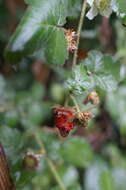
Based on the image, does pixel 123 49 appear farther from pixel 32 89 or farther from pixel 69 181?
pixel 69 181

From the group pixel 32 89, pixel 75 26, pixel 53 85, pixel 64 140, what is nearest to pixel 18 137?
pixel 64 140

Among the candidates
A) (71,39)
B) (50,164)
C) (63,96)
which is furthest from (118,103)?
(71,39)

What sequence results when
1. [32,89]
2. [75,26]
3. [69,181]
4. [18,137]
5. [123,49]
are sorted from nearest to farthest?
[75,26], [18,137], [69,181], [123,49], [32,89]

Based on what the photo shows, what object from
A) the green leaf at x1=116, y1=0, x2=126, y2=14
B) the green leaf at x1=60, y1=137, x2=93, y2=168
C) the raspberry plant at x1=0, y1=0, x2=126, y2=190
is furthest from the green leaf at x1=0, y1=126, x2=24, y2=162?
the green leaf at x1=116, y1=0, x2=126, y2=14

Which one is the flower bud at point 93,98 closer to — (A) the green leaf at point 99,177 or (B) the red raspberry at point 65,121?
(B) the red raspberry at point 65,121

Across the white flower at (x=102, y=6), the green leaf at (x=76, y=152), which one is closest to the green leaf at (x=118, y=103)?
the green leaf at (x=76, y=152)

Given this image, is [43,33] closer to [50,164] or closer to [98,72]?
[98,72]
